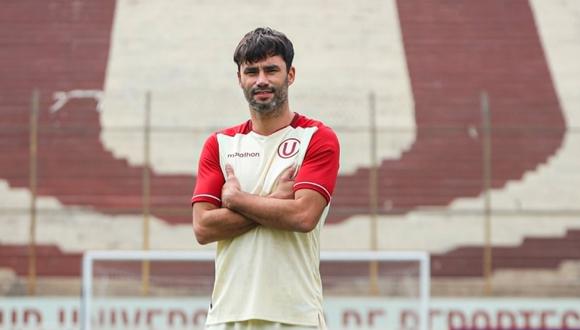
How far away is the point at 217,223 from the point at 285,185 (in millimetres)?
218

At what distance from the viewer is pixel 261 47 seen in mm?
3041

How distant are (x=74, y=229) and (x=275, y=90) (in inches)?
469

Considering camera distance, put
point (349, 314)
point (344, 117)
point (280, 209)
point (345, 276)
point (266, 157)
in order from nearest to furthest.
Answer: point (280, 209) → point (266, 157) → point (349, 314) → point (345, 276) → point (344, 117)

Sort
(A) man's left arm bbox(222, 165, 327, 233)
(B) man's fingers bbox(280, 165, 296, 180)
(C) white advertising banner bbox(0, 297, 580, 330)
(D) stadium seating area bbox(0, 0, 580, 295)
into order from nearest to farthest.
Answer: (A) man's left arm bbox(222, 165, 327, 233)
(B) man's fingers bbox(280, 165, 296, 180)
(C) white advertising banner bbox(0, 297, 580, 330)
(D) stadium seating area bbox(0, 0, 580, 295)

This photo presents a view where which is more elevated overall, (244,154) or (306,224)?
(244,154)

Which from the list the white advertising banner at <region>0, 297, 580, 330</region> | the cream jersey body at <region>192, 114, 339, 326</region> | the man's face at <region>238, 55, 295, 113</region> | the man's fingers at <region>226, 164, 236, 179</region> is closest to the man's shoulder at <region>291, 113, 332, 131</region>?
the cream jersey body at <region>192, 114, 339, 326</region>

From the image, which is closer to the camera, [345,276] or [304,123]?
[304,123]

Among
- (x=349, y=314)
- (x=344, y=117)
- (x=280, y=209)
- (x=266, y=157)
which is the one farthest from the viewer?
(x=344, y=117)

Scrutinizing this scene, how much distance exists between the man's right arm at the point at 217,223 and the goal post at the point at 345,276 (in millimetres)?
4948

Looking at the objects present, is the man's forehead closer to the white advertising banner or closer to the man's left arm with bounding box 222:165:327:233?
the man's left arm with bounding box 222:165:327:233

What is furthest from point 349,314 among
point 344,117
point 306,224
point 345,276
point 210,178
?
point 344,117

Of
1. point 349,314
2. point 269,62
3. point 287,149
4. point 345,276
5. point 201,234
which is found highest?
point 269,62

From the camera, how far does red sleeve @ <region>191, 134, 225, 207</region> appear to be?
3.21m

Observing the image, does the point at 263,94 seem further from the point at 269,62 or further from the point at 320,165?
the point at 320,165
